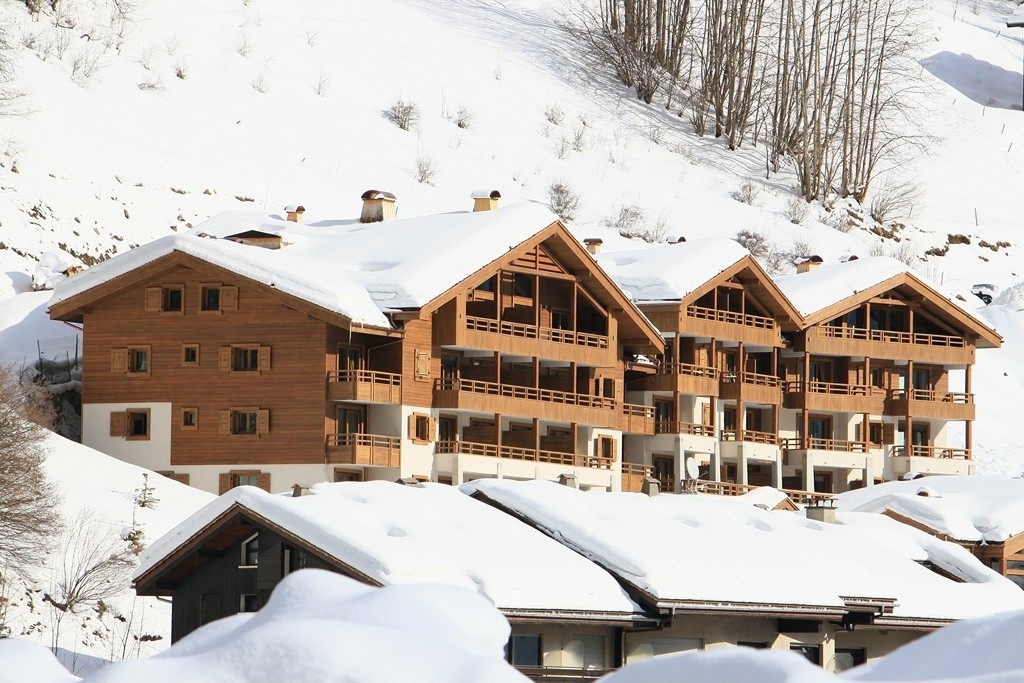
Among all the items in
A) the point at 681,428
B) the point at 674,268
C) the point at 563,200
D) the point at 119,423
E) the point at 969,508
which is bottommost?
the point at 969,508

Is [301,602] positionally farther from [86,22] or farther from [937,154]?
[937,154]

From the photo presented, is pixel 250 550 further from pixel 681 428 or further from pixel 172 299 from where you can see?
pixel 681 428

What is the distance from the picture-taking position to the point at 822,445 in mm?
65125

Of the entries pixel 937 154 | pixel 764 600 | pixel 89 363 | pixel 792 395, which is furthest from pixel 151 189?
pixel 937 154

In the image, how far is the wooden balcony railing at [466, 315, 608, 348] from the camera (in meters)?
50.0

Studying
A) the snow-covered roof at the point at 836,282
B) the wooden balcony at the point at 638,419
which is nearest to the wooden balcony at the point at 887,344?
the snow-covered roof at the point at 836,282

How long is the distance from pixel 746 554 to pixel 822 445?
36.7 m

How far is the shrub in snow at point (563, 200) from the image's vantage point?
82.6 meters

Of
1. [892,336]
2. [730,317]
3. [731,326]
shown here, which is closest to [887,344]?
[892,336]

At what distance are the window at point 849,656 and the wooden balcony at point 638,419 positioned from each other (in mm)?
25548

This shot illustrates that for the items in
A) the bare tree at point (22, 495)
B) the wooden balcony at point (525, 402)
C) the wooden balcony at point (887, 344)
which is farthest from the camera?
the wooden balcony at point (887, 344)

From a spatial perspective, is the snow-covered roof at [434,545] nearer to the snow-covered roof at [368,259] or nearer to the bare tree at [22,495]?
the bare tree at [22,495]

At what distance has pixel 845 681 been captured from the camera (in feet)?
24.2

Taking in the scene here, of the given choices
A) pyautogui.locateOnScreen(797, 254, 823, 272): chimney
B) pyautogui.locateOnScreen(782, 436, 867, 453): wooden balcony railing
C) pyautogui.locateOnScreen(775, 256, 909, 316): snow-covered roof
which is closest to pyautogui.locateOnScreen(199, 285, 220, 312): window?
pyautogui.locateOnScreen(775, 256, 909, 316): snow-covered roof
